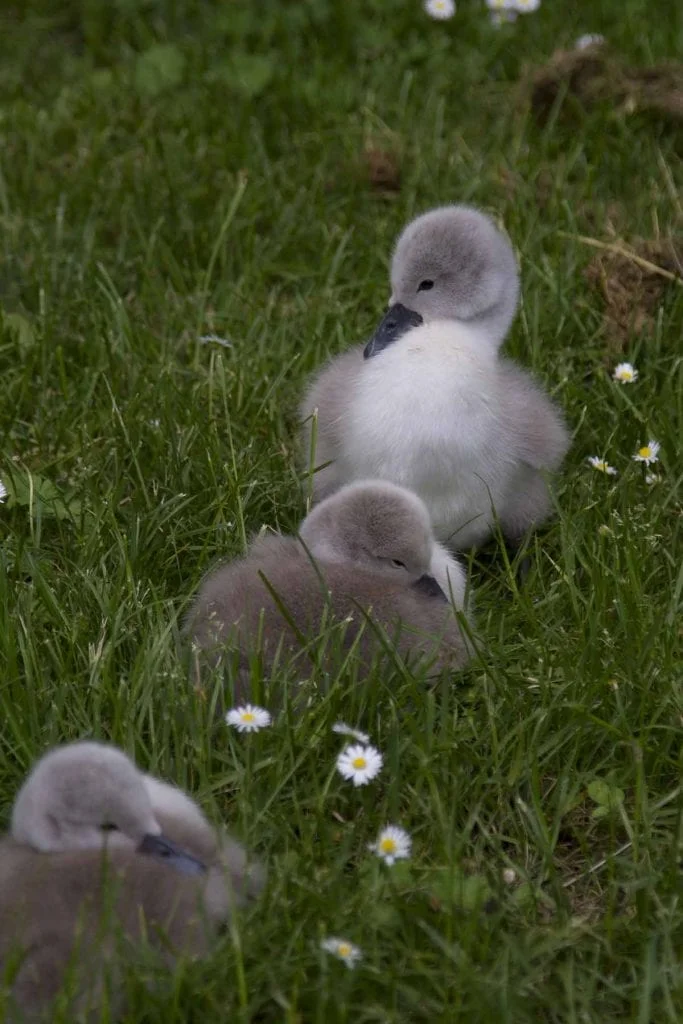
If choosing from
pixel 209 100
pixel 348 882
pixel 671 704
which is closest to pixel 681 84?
pixel 209 100

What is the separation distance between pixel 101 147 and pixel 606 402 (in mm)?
2683

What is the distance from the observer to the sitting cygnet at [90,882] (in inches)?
113

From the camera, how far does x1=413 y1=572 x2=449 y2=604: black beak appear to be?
399 centimetres

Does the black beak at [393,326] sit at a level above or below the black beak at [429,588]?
above

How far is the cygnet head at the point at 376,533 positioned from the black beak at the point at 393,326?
2.36ft

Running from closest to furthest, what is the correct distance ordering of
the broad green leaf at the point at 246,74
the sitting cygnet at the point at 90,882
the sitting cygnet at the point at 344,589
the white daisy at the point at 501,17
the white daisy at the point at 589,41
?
1. the sitting cygnet at the point at 90,882
2. the sitting cygnet at the point at 344,589
3. the white daisy at the point at 589,41
4. the broad green leaf at the point at 246,74
5. the white daisy at the point at 501,17

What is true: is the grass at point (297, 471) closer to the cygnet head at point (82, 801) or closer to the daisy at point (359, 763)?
the daisy at point (359, 763)

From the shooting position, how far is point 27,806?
305cm

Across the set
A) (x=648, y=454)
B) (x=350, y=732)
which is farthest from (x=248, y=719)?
(x=648, y=454)

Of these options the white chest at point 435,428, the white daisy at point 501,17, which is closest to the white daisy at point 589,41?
the white daisy at point 501,17

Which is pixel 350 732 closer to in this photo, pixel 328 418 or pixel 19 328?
pixel 328 418

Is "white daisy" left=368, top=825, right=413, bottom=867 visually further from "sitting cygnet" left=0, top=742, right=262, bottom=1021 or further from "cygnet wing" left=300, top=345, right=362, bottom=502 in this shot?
"cygnet wing" left=300, top=345, right=362, bottom=502

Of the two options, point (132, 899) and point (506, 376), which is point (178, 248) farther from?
point (132, 899)

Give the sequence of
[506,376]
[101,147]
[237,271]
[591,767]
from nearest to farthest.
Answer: [591,767], [506,376], [237,271], [101,147]
